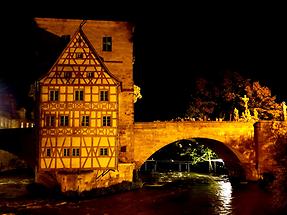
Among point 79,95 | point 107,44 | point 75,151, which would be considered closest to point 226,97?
point 107,44

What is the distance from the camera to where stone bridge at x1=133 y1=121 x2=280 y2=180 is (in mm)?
35500

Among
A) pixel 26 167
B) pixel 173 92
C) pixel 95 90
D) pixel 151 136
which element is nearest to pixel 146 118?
pixel 173 92

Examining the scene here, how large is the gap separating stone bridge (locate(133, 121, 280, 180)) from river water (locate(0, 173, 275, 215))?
2944 millimetres

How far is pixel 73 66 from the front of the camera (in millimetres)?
32031

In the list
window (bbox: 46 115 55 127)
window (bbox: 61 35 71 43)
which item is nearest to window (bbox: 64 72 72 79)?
window (bbox: 46 115 55 127)

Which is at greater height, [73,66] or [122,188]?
[73,66]

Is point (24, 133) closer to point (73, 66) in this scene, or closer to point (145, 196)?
point (73, 66)

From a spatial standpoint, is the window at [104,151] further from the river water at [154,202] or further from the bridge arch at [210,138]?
the bridge arch at [210,138]

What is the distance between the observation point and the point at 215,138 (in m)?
37.2

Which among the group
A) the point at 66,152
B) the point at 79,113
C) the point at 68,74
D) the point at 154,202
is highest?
the point at 68,74

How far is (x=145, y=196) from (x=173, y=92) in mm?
27757

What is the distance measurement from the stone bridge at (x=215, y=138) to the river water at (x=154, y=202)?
2944 mm

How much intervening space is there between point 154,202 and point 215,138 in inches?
402

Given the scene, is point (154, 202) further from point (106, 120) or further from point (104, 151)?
point (106, 120)
